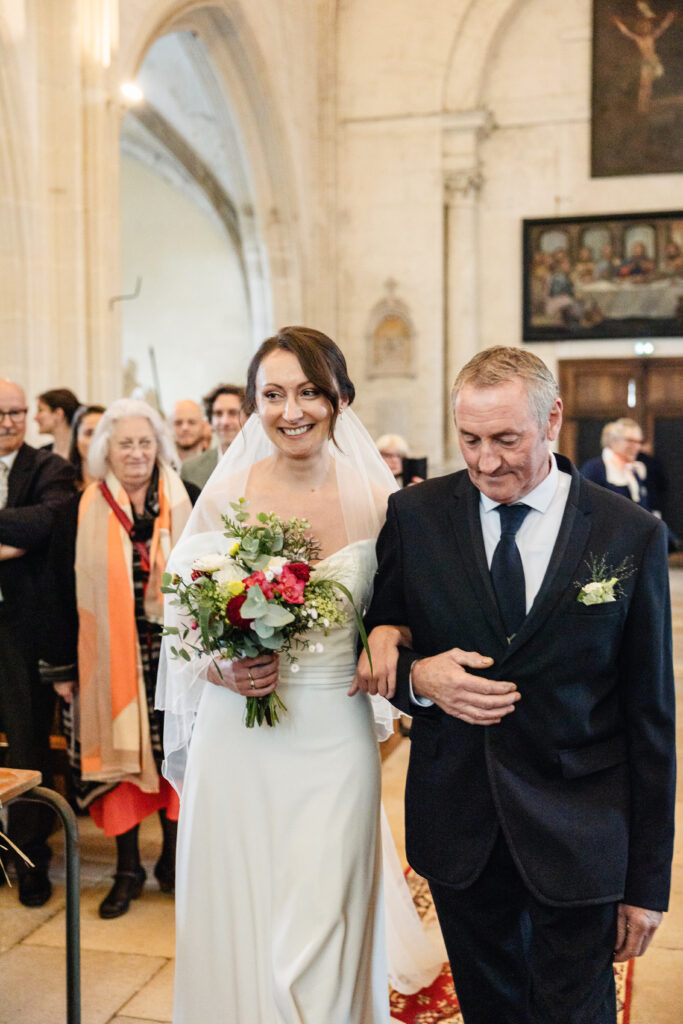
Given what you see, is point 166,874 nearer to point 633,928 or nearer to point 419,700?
point 419,700

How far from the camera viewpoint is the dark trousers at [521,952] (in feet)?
6.84

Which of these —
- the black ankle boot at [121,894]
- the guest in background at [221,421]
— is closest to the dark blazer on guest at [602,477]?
the guest in background at [221,421]

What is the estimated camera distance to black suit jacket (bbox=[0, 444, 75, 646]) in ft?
13.7

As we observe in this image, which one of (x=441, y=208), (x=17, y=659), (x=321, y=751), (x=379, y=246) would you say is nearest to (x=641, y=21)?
(x=441, y=208)

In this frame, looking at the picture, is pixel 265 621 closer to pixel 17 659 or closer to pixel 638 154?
pixel 17 659

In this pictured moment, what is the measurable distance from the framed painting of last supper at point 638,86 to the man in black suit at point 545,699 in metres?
13.4

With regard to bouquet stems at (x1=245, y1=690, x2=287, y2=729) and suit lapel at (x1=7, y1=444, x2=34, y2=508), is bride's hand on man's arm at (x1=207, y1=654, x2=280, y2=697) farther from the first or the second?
suit lapel at (x1=7, y1=444, x2=34, y2=508)

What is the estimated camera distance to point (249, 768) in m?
2.57

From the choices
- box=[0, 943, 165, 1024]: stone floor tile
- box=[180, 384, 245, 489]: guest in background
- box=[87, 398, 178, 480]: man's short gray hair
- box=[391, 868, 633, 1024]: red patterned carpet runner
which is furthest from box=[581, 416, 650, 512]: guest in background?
box=[0, 943, 165, 1024]: stone floor tile

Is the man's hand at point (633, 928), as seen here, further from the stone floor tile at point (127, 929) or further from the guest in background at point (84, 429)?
the guest in background at point (84, 429)

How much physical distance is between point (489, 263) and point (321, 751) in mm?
13006

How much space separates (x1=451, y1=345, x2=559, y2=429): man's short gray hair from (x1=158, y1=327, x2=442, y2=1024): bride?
60cm

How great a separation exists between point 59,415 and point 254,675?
3.91 m

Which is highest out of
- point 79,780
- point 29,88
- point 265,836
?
point 29,88
